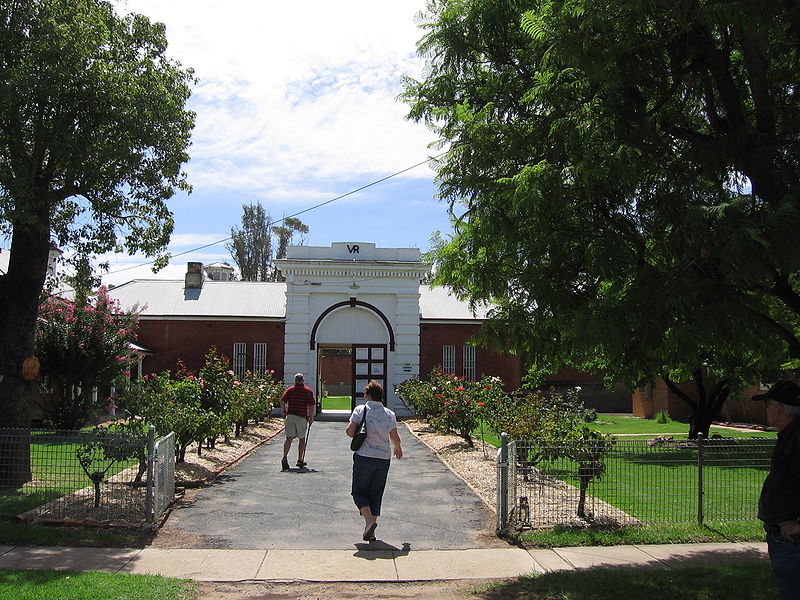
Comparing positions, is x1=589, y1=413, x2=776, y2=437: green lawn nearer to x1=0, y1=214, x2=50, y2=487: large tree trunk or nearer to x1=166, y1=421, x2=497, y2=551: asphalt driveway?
x1=166, y1=421, x2=497, y2=551: asphalt driveway

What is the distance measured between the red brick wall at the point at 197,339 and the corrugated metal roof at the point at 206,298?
1.32 feet

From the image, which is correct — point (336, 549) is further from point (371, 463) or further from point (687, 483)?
point (687, 483)

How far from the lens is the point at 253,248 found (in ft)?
205

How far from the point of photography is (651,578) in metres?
7.34

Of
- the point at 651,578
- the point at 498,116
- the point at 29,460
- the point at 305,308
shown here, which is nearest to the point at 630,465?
the point at 651,578

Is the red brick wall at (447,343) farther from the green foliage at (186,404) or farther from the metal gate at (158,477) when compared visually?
the metal gate at (158,477)

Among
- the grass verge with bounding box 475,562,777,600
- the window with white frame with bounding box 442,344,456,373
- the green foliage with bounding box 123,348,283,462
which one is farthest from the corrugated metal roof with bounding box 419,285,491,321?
the grass verge with bounding box 475,562,777,600

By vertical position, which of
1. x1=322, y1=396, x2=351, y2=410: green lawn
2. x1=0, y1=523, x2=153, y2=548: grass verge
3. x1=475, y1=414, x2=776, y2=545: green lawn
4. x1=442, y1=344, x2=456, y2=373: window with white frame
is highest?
x1=442, y1=344, x2=456, y2=373: window with white frame

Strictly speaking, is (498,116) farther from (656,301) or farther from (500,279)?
(656,301)

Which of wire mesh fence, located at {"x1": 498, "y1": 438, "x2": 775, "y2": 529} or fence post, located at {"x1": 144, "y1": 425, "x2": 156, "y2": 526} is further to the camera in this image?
wire mesh fence, located at {"x1": 498, "y1": 438, "x2": 775, "y2": 529}

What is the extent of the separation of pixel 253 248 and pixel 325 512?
175 ft

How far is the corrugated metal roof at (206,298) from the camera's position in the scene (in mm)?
33125

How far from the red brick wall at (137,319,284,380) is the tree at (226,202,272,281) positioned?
29365 millimetres

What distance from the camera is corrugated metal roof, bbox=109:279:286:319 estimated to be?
109ft
